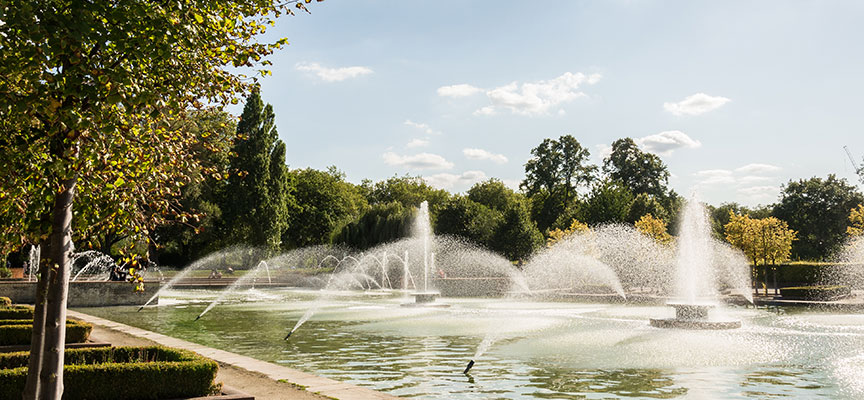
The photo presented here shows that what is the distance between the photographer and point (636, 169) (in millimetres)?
85812

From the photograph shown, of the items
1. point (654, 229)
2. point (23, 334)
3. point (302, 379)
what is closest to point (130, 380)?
point (302, 379)

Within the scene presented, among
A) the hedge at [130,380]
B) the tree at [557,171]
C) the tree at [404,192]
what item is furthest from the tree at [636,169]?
the hedge at [130,380]

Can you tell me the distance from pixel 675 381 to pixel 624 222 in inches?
2258

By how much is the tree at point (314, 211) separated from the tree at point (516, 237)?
904 inches

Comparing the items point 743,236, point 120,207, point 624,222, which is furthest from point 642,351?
point 624,222

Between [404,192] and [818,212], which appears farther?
[404,192]

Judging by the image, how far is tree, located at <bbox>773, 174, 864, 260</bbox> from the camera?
7850cm

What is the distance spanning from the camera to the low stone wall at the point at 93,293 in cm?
2842

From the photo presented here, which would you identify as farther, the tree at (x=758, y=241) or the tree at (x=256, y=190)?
the tree at (x=256, y=190)

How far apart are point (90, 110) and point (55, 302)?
1.85 m

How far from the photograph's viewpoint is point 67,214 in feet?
19.7

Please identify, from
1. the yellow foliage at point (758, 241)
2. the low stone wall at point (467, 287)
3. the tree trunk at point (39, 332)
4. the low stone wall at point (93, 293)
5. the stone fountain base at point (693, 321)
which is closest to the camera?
the tree trunk at point (39, 332)

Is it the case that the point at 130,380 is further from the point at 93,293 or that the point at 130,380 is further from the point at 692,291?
the point at 93,293

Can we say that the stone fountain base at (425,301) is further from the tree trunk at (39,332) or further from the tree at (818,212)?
the tree at (818,212)
